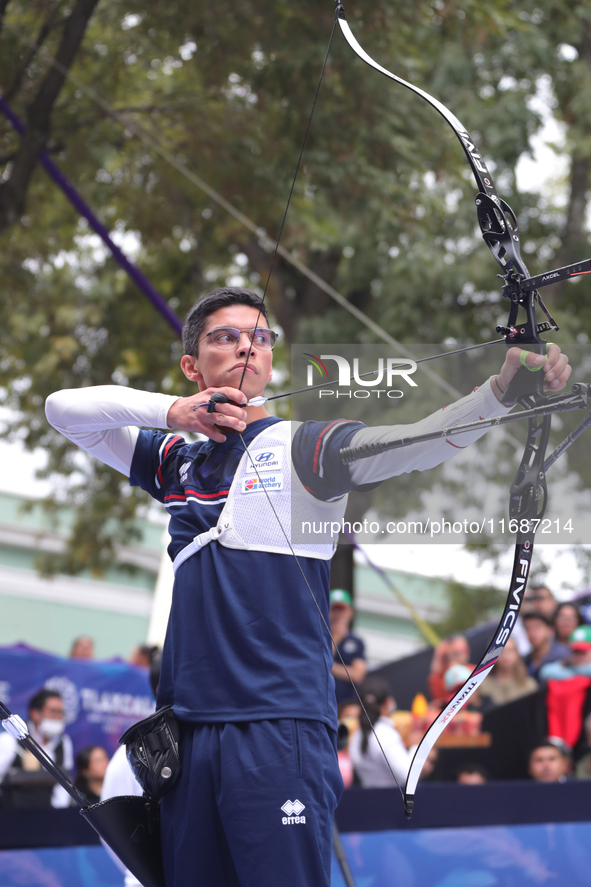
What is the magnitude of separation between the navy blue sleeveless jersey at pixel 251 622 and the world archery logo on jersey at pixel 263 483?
42 mm

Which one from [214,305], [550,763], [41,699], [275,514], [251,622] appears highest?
[214,305]

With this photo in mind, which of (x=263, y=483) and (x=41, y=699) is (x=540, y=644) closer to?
(x=41, y=699)

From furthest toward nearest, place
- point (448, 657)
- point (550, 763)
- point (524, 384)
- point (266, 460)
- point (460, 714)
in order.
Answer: point (448, 657)
point (460, 714)
point (550, 763)
point (266, 460)
point (524, 384)

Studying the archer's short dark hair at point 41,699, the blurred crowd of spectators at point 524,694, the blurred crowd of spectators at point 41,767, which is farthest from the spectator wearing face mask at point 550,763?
the archer's short dark hair at point 41,699

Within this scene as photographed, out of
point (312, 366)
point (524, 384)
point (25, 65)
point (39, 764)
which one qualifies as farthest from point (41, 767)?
point (524, 384)

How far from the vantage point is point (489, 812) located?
11.2ft

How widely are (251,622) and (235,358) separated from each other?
0.50 metres

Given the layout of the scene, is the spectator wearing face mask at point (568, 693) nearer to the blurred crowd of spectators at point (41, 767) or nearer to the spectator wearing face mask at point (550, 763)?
the spectator wearing face mask at point (550, 763)

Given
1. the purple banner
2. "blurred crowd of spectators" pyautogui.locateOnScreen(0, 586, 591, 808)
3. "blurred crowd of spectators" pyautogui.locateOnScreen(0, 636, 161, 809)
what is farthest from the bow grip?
the purple banner

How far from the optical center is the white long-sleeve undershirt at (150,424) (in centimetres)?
140

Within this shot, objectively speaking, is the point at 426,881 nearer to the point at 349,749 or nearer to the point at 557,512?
the point at 349,749

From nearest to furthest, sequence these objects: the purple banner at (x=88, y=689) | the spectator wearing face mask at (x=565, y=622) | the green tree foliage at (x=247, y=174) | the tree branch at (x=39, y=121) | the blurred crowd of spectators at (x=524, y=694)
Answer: the blurred crowd of spectators at (x=524, y=694) → the tree branch at (x=39, y=121) → the spectator wearing face mask at (x=565, y=622) → the green tree foliage at (x=247, y=174) → the purple banner at (x=88, y=689)

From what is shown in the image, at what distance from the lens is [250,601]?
1460mm

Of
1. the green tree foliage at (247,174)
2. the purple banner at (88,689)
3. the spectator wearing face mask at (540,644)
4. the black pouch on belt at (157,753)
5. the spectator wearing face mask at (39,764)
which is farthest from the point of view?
the purple banner at (88,689)
